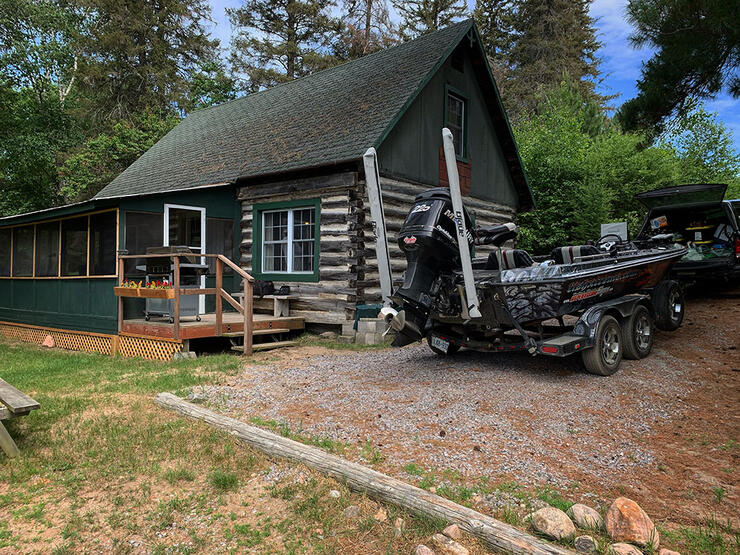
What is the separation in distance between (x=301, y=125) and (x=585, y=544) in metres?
11.5

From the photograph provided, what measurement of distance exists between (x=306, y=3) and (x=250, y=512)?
28643mm

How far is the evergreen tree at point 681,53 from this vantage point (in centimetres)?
657

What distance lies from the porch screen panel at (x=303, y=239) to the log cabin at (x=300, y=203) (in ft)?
0.09

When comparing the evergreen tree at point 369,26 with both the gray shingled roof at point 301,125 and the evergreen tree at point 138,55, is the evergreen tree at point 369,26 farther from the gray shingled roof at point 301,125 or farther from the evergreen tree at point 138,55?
the gray shingled roof at point 301,125

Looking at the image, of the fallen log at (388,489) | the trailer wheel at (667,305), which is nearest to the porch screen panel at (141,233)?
the fallen log at (388,489)

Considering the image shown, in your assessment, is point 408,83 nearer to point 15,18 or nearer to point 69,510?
point 69,510

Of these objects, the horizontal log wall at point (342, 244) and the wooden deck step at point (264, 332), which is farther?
the horizontal log wall at point (342, 244)

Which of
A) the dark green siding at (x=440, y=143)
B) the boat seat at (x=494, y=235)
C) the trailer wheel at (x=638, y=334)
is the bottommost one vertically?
the trailer wheel at (x=638, y=334)

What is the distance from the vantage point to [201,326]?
339 inches

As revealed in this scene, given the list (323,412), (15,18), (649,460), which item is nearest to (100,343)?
(323,412)

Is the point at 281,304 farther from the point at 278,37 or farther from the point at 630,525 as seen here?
the point at 278,37

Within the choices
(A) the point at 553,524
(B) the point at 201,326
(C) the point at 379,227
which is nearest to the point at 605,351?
(C) the point at 379,227

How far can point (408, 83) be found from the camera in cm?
1100

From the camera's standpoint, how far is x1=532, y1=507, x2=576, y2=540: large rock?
2.75 meters
